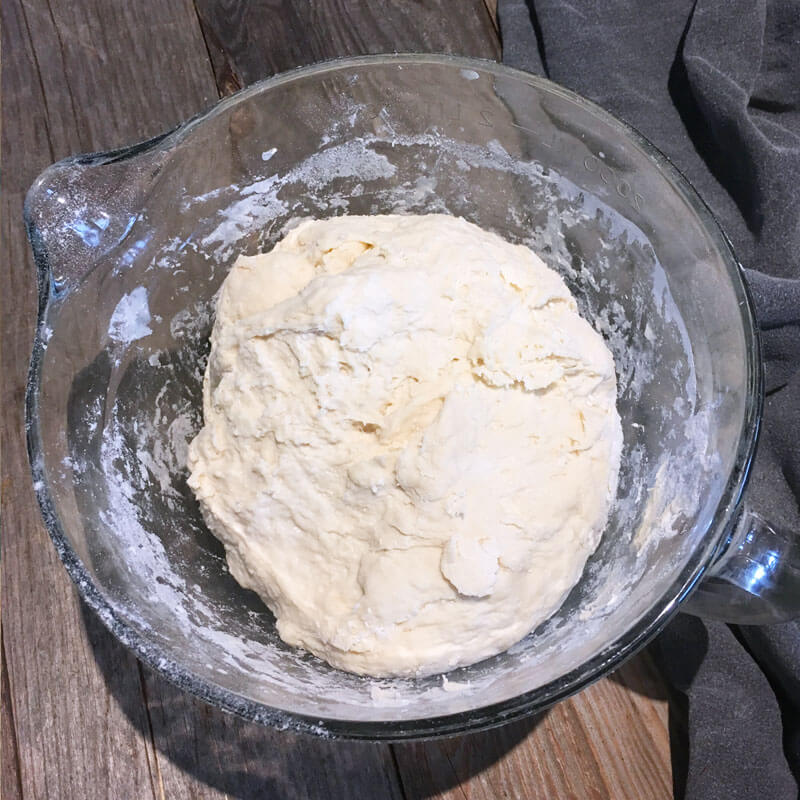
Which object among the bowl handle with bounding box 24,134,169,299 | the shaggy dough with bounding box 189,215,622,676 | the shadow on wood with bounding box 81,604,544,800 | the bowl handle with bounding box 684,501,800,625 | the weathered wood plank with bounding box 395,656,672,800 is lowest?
the weathered wood plank with bounding box 395,656,672,800

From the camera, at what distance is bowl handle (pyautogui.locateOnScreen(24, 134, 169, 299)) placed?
0.96 meters

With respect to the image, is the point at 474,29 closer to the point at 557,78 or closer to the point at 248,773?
the point at 557,78

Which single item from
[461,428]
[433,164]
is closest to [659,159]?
[433,164]

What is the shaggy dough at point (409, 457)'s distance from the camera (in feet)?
3.06

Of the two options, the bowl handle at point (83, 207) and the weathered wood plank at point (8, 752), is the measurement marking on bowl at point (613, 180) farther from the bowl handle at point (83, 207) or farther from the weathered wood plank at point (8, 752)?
the weathered wood plank at point (8, 752)

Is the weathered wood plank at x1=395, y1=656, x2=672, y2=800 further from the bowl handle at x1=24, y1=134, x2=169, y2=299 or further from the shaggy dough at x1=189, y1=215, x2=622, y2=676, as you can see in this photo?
the bowl handle at x1=24, y1=134, x2=169, y2=299

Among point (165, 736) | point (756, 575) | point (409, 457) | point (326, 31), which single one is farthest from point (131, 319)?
point (756, 575)

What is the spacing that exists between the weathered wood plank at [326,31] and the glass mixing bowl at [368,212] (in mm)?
412

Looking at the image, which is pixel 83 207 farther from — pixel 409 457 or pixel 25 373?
pixel 409 457

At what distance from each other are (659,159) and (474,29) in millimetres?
658

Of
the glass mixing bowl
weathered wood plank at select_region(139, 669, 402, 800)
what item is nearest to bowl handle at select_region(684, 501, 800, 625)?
the glass mixing bowl

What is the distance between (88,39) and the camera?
A: 1461 millimetres

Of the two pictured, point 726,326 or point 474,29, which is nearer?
point 726,326

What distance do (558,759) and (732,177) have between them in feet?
3.64
